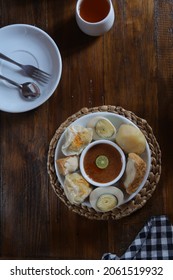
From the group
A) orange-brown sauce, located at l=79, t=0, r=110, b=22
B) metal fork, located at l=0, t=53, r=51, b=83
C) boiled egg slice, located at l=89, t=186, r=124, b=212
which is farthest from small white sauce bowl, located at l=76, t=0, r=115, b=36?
boiled egg slice, located at l=89, t=186, r=124, b=212

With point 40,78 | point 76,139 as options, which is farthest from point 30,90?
point 76,139

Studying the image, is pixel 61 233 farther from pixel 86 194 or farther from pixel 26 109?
pixel 26 109

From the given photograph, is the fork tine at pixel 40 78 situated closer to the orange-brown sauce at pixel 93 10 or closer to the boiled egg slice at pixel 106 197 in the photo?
the orange-brown sauce at pixel 93 10

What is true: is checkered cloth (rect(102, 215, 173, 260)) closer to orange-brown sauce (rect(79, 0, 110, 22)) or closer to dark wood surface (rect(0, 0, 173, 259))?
dark wood surface (rect(0, 0, 173, 259))

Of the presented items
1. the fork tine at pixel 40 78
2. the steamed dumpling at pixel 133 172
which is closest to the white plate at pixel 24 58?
the fork tine at pixel 40 78

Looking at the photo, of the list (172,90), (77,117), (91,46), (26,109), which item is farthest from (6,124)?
(172,90)

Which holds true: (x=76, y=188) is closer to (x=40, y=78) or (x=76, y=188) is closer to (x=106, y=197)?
(x=106, y=197)

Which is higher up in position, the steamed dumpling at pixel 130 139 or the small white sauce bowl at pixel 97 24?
the small white sauce bowl at pixel 97 24
